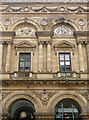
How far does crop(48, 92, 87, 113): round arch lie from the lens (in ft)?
52.5

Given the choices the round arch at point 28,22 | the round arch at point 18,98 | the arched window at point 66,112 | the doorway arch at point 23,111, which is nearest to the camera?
the round arch at point 18,98

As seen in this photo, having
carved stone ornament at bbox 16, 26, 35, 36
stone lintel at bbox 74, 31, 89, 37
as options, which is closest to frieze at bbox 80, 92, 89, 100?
stone lintel at bbox 74, 31, 89, 37

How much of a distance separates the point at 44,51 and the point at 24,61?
2.33 meters

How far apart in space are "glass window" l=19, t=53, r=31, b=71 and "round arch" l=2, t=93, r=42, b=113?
323 centimetres

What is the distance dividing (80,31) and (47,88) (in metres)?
7.42

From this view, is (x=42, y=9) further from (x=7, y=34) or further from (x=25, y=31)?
(x=7, y=34)

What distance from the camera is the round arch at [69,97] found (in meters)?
16.0

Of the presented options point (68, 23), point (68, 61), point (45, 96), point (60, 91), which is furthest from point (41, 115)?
point (68, 23)

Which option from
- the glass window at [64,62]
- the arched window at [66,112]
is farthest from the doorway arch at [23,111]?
the glass window at [64,62]

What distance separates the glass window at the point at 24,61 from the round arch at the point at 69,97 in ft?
14.4

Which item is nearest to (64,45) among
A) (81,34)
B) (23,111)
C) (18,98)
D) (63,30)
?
(63,30)

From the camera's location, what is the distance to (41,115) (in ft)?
51.4

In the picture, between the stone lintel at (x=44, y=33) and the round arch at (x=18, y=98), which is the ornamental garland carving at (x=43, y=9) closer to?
the stone lintel at (x=44, y=33)

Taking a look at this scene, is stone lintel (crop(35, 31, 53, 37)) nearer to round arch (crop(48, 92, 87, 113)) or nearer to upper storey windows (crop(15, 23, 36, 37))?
upper storey windows (crop(15, 23, 36, 37))
